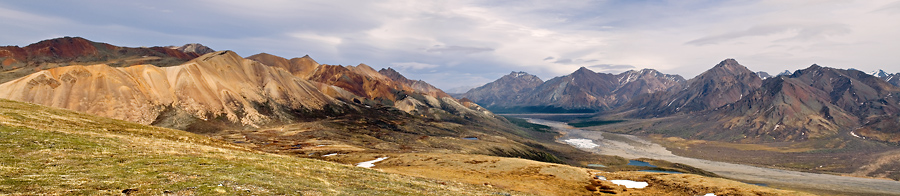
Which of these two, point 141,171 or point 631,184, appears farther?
point 631,184

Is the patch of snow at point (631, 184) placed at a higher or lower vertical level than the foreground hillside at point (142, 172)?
lower

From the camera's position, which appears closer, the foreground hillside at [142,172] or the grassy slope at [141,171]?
the foreground hillside at [142,172]

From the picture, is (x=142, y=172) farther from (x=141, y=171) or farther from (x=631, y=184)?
(x=631, y=184)

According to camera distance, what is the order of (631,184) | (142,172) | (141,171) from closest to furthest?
(142,172)
(141,171)
(631,184)

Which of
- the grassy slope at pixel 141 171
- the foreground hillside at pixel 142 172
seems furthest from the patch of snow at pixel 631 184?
the grassy slope at pixel 141 171

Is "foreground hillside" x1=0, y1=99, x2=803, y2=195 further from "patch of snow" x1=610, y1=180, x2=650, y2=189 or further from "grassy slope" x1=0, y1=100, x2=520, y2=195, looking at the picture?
"patch of snow" x1=610, y1=180, x2=650, y2=189

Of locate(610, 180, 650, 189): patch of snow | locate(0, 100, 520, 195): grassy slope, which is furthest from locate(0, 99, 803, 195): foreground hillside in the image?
locate(610, 180, 650, 189): patch of snow

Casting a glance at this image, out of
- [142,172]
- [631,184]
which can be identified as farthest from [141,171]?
[631,184]

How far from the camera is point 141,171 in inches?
1260

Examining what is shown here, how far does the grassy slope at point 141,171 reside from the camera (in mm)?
26281

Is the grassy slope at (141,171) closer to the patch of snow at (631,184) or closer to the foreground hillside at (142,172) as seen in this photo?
the foreground hillside at (142,172)

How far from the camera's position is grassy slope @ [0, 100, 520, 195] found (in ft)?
86.2

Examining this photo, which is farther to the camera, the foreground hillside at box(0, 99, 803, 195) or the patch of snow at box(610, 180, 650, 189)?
the patch of snow at box(610, 180, 650, 189)

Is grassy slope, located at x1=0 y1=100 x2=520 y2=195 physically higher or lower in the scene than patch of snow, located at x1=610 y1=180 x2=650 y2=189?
higher
